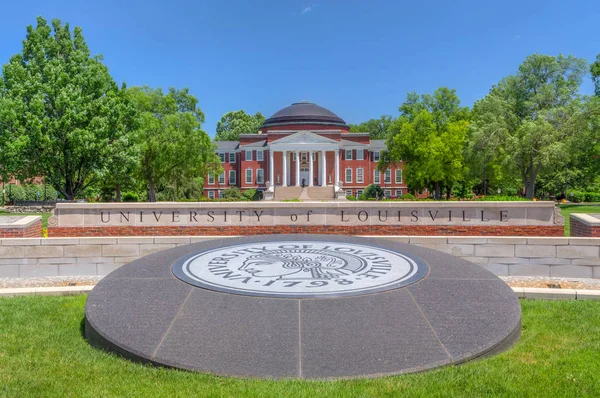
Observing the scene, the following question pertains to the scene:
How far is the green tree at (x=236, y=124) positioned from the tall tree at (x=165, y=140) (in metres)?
54.6

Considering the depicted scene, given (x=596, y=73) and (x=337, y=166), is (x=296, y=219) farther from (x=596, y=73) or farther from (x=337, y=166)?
(x=337, y=166)

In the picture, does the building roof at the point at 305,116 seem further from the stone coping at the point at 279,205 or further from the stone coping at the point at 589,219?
the stone coping at the point at 589,219

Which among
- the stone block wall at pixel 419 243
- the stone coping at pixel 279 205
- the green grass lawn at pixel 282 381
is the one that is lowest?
the green grass lawn at pixel 282 381

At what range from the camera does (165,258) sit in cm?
787

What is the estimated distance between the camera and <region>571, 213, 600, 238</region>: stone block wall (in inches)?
413

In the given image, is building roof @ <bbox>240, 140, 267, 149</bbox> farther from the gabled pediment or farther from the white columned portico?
the white columned portico

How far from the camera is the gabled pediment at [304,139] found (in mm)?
59250

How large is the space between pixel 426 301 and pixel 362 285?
899 mm

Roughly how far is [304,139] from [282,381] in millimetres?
56501

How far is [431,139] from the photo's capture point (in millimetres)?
36625

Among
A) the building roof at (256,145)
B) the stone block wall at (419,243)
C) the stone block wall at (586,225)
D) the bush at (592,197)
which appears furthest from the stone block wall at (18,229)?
the bush at (592,197)

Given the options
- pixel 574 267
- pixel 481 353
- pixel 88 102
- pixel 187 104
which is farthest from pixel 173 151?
pixel 481 353

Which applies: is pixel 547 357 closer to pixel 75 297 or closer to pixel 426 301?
pixel 426 301

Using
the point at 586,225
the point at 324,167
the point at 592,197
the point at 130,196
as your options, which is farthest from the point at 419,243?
the point at 592,197
